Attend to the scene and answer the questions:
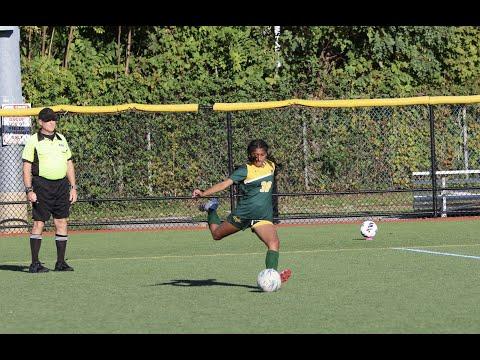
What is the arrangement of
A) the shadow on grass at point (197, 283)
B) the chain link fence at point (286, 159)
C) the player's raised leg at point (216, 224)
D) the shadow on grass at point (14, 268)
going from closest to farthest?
Result: 1. the player's raised leg at point (216, 224)
2. the shadow on grass at point (197, 283)
3. the shadow on grass at point (14, 268)
4. the chain link fence at point (286, 159)

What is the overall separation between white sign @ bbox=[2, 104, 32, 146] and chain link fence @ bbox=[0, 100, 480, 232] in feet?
4.78

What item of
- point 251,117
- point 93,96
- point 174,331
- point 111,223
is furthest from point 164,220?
point 174,331

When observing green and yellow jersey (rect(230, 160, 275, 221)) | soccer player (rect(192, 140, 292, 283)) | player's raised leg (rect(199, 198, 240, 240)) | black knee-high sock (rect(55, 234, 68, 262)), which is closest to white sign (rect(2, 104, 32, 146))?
black knee-high sock (rect(55, 234, 68, 262))

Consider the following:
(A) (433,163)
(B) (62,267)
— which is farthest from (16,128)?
(A) (433,163)

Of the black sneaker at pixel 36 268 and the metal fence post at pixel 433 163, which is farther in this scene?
the metal fence post at pixel 433 163

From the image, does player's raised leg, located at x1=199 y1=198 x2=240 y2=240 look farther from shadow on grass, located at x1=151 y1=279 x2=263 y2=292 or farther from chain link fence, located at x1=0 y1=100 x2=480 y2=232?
chain link fence, located at x1=0 y1=100 x2=480 y2=232

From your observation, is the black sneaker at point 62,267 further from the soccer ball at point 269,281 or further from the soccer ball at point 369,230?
the soccer ball at point 369,230

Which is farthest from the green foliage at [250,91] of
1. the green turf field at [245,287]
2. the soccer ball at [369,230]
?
the soccer ball at [369,230]

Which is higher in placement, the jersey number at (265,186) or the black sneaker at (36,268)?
the jersey number at (265,186)

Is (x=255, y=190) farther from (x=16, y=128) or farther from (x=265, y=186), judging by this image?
(x=16, y=128)

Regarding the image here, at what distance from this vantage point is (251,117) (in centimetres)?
2328

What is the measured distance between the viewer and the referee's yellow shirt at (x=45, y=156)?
14.1m

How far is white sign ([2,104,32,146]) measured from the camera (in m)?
21.2

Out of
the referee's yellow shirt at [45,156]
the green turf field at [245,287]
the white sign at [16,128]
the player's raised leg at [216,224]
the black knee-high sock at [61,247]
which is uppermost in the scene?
the white sign at [16,128]
